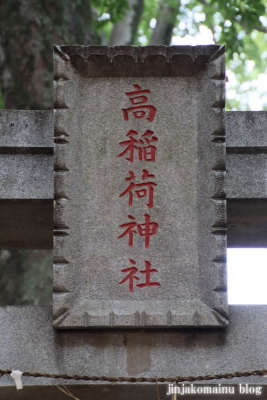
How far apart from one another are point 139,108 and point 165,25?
654 centimetres

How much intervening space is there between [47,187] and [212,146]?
2.93 feet

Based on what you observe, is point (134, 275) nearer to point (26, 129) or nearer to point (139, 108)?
point (139, 108)

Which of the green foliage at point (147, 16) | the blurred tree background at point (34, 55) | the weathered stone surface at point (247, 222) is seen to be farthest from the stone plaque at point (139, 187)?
the green foliage at point (147, 16)

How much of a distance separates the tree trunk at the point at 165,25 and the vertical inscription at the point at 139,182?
20.4 ft

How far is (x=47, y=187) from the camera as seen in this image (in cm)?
460

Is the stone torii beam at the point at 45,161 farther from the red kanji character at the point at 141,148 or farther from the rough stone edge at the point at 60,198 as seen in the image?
the red kanji character at the point at 141,148

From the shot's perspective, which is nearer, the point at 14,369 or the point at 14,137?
the point at 14,369

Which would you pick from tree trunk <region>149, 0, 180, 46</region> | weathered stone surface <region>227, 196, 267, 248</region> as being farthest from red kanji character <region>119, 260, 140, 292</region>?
tree trunk <region>149, 0, 180, 46</region>

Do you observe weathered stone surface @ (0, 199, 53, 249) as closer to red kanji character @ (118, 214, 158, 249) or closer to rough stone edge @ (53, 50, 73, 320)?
rough stone edge @ (53, 50, 73, 320)

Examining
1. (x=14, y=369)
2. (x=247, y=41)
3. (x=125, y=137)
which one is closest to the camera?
(x=14, y=369)

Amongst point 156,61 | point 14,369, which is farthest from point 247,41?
point 14,369

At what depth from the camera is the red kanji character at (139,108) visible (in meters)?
4.54

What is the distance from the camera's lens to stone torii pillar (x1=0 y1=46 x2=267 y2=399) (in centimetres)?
424

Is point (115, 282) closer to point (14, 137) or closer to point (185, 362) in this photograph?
point (185, 362)
